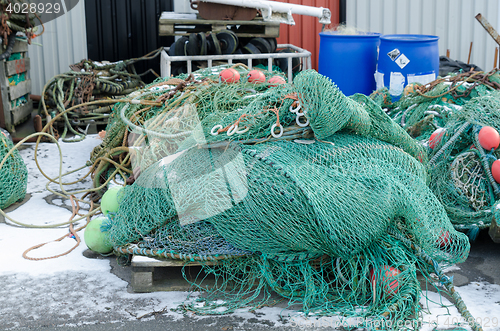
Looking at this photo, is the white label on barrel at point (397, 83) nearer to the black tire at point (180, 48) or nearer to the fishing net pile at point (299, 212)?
the fishing net pile at point (299, 212)

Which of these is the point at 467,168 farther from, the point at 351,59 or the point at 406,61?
the point at 351,59

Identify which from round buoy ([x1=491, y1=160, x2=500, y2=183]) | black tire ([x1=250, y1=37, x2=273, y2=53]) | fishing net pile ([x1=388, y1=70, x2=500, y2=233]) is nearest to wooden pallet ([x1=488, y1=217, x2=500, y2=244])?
fishing net pile ([x1=388, y1=70, x2=500, y2=233])

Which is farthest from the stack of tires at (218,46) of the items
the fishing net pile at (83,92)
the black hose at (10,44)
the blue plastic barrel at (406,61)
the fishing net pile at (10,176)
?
the fishing net pile at (10,176)

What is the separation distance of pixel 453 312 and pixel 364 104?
1.32 m

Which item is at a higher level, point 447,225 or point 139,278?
point 447,225

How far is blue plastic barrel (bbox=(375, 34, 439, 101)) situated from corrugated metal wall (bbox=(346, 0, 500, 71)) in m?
2.46

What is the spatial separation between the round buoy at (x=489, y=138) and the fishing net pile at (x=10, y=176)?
10.8 feet

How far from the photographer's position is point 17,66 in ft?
20.3

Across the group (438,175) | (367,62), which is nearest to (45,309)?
(438,175)

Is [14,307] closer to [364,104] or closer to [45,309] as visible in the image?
[45,309]

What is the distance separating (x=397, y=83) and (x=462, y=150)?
1.52 m

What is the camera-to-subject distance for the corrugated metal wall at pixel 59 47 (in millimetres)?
7055

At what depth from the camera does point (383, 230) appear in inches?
100

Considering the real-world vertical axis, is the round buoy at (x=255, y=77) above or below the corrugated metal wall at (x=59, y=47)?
below
